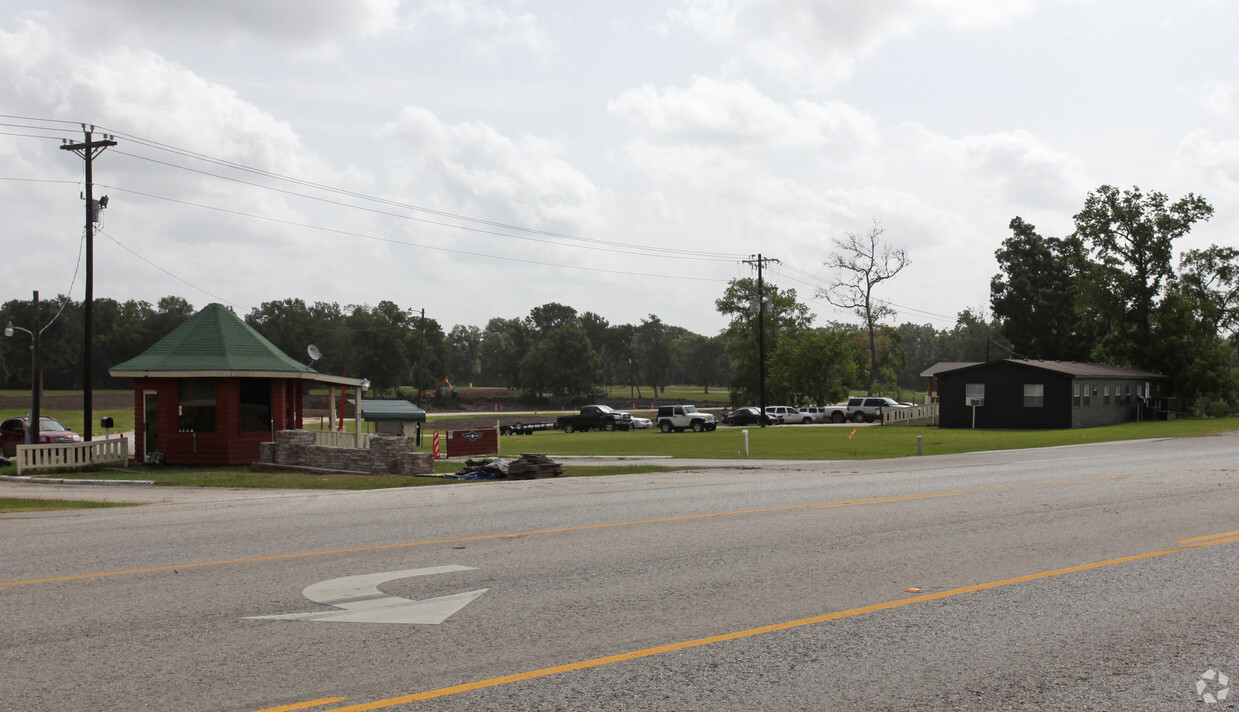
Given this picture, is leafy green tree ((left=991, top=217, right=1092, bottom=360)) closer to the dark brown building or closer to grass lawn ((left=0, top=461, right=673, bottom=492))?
the dark brown building

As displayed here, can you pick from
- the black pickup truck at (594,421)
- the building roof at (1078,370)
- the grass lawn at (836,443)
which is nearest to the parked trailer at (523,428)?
the black pickup truck at (594,421)

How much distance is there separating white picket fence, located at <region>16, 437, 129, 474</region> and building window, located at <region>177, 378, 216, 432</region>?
6.83 ft

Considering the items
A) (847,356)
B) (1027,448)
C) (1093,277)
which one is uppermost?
(1093,277)

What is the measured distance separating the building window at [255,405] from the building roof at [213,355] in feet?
2.03

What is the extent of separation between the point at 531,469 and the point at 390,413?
2097cm

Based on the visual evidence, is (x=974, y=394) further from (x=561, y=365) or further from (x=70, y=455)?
(x=561, y=365)

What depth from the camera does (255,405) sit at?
28.4 m

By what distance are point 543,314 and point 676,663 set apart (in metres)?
145

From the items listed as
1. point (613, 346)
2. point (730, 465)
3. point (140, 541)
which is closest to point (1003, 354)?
point (613, 346)

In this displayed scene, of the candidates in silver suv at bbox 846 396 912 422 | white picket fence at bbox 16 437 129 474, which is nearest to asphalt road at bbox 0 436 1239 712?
white picket fence at bbox 16 437 129 474

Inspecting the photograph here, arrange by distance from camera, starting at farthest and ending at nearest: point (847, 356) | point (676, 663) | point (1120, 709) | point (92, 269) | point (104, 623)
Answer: point (847, 356) < point (92, 269) < point (104, 623) < point (676, 663) < point (1120, 709)

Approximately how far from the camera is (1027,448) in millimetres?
33000

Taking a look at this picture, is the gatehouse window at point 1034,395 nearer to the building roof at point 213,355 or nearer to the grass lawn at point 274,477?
the grass lawn at point 274,477

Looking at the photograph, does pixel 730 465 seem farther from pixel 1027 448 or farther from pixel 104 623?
pixel 104 623
